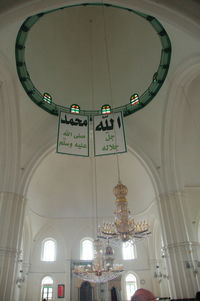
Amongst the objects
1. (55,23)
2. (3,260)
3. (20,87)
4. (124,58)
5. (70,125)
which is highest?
(55,23)

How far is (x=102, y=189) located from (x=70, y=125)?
36.2ft

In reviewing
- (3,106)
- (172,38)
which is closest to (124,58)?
(172,38)

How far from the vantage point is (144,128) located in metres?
15.5

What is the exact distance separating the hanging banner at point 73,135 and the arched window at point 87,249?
12925mm

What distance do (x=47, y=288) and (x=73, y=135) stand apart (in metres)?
14.7

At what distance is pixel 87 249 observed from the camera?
2094cm

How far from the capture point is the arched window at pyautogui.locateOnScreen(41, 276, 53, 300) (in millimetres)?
18891

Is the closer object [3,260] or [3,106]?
[3,260]

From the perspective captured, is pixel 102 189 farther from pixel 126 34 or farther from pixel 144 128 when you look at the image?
pixel 126 34

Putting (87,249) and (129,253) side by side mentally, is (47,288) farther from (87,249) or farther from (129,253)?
(129,253)

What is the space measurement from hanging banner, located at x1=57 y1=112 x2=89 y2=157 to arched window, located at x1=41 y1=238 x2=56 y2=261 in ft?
43.4

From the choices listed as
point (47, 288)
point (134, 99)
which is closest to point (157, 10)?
point (134, 99)

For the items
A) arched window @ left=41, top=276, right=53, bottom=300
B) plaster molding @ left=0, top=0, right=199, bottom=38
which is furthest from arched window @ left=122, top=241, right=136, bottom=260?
plaster molding @ left=0, top=0, right=199, bottom=38

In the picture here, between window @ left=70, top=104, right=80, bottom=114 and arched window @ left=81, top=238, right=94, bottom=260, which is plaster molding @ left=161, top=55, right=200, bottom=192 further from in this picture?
arched window @ left=81, top=238, right=94, bottom=260
